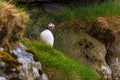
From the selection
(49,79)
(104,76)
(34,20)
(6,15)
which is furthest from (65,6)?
(6,15)

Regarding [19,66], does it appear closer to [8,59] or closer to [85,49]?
[8,59]

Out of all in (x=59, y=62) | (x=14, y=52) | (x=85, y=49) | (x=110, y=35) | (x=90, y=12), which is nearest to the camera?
(x=14, y=52)

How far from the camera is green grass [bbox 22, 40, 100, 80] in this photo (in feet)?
28.9

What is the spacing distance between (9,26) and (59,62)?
66.0 inches

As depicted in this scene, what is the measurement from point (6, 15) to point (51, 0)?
5.47 metres

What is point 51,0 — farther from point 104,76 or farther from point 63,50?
point 104,76

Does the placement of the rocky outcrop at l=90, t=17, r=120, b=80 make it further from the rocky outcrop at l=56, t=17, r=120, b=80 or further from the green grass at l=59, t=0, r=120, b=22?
the green grass at l=59, t=0, r=120, b=22

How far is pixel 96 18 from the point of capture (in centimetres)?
1173

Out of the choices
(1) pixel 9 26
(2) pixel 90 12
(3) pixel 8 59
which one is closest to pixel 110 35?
(2) pixel 90 12

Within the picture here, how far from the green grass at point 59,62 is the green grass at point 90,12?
251 cm

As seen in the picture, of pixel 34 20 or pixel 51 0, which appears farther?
pixel 51 0

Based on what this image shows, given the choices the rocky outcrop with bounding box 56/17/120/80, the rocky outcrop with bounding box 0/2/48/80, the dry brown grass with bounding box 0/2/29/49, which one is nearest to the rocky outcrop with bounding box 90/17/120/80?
the rocky outcrop with bounding box 56/17/120/80

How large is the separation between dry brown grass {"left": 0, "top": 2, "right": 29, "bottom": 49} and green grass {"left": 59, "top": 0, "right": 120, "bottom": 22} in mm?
4263

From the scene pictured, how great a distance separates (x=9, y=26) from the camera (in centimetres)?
761
